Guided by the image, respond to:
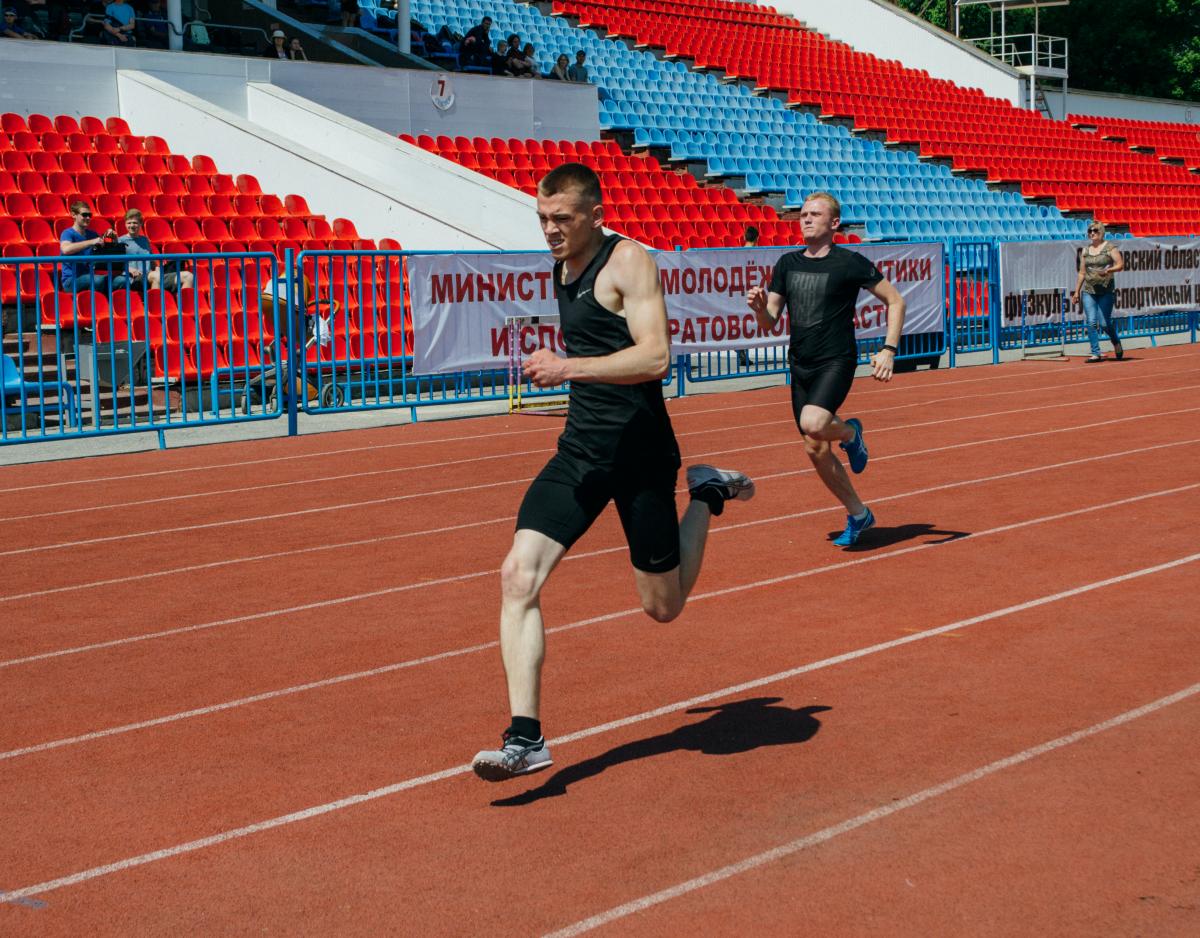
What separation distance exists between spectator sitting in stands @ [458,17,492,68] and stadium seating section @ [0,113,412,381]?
27.5 ft

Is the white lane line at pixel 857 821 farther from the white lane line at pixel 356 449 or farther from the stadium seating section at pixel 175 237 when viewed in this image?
the stadium seating section at pixel 175 237

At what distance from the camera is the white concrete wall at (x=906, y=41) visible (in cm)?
4447

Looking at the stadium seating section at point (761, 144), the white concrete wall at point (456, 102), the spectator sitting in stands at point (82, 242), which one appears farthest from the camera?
the stadium seating section at point (761, 144)

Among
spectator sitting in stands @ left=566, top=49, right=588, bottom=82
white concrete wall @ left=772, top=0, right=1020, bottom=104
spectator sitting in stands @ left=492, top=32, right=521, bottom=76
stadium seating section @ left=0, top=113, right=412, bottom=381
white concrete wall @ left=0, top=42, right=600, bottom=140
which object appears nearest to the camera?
stadium seating section @ left=0, top=113, right=412, bottom=381

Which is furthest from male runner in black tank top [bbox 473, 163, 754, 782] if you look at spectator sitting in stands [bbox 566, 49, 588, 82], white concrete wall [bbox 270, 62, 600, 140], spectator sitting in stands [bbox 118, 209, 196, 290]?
spectator sitting in stands [bbox 566, 49, 588, 82]

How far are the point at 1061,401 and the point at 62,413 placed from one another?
33.8 ft

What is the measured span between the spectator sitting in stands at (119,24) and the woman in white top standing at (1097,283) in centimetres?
1437

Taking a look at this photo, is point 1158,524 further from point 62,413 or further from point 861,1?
point 861,1

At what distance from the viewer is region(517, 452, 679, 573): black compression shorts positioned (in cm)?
509

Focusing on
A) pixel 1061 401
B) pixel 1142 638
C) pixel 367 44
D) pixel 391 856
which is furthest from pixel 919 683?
pixel 367 44

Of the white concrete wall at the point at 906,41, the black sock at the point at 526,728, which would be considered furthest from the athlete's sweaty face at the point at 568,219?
the white concrete wall at the point at 906,41

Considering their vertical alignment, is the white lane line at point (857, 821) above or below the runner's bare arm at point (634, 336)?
below

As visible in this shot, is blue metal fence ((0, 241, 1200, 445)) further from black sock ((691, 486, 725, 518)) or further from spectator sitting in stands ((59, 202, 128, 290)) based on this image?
black sock ((691, 486, 725, 518))

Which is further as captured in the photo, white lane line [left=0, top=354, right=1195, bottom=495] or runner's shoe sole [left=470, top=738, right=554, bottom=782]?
white lane line [left=0, top=354, right=1195, bottom=495]
